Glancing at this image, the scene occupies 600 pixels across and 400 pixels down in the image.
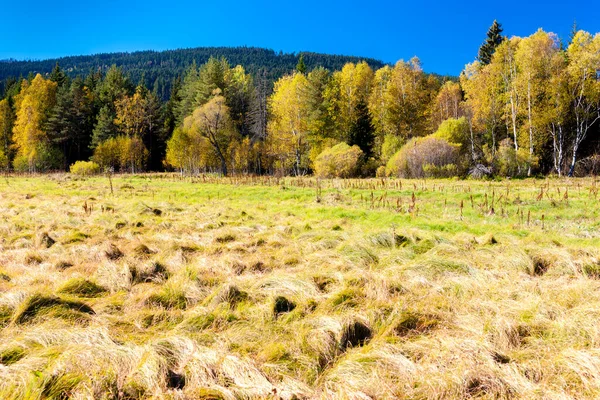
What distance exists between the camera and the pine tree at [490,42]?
40312 millimetres

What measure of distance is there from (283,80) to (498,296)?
39729 millimetres

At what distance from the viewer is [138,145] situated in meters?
42.9

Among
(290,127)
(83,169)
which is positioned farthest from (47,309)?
(83,169)

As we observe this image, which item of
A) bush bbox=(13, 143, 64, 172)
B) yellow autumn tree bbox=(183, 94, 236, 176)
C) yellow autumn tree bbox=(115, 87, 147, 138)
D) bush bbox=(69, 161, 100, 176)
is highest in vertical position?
yellow autumn tree bbox=(115, 87, 147, 138)

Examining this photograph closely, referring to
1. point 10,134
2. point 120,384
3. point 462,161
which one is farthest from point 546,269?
point 10,134

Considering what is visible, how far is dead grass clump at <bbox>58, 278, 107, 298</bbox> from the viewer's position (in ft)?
16.0

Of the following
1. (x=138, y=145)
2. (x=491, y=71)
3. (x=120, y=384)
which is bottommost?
(x=120, y=384)

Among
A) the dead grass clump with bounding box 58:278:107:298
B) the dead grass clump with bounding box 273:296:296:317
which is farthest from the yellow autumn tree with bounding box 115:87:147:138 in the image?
the dead grass clump with bounding box 273:296:296:317

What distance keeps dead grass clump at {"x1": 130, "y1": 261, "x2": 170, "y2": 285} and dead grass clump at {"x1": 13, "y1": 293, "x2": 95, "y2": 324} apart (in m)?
1.12

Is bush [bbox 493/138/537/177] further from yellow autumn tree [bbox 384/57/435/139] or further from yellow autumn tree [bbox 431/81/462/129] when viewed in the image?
yellow autumn tree [bbox 431/81/462/129]

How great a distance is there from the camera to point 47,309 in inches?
163

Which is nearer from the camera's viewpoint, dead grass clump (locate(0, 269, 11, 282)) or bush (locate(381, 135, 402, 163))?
dead grass clump (locate(0, 269, 11, 282))

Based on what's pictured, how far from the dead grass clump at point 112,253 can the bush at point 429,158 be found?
971 inches

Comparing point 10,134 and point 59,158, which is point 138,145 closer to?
point 59,158
